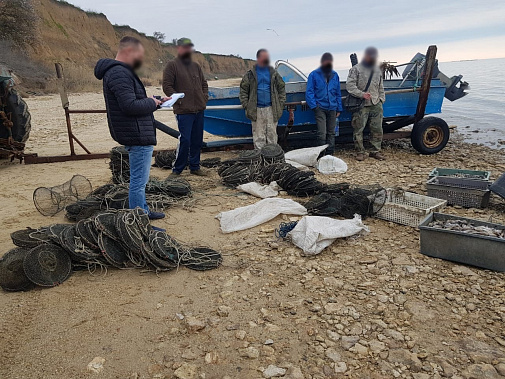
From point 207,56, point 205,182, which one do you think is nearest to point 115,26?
point 207,56

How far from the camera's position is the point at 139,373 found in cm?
219

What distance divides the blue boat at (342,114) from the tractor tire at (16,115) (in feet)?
10.9

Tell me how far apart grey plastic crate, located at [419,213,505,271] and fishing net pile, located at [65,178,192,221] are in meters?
2.90

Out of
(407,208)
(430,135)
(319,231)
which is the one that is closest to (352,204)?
Answer: (407,208)

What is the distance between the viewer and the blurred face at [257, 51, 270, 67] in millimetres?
6539

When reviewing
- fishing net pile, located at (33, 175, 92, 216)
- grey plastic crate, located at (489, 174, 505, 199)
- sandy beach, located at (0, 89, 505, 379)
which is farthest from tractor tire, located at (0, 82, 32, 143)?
grey plastic crate, located at (489, 174, 505, 199)

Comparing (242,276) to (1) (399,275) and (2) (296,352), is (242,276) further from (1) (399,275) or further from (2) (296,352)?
(1) (399,275)

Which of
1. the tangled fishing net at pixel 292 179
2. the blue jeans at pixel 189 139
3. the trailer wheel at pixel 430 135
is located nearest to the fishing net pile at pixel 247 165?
the tangled fishing net at pixel 292 179

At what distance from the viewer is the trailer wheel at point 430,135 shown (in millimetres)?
7770

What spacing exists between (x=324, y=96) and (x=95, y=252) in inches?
201

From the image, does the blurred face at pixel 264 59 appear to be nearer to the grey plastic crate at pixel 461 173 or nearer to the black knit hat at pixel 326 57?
Result: the black knit hat at pixel 326 57

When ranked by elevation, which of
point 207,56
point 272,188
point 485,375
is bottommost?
point 485,375

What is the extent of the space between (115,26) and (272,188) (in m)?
36.5

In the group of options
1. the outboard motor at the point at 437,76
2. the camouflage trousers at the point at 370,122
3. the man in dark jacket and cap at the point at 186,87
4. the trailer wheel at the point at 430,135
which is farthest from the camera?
the outboard motor at the point at 437,76
